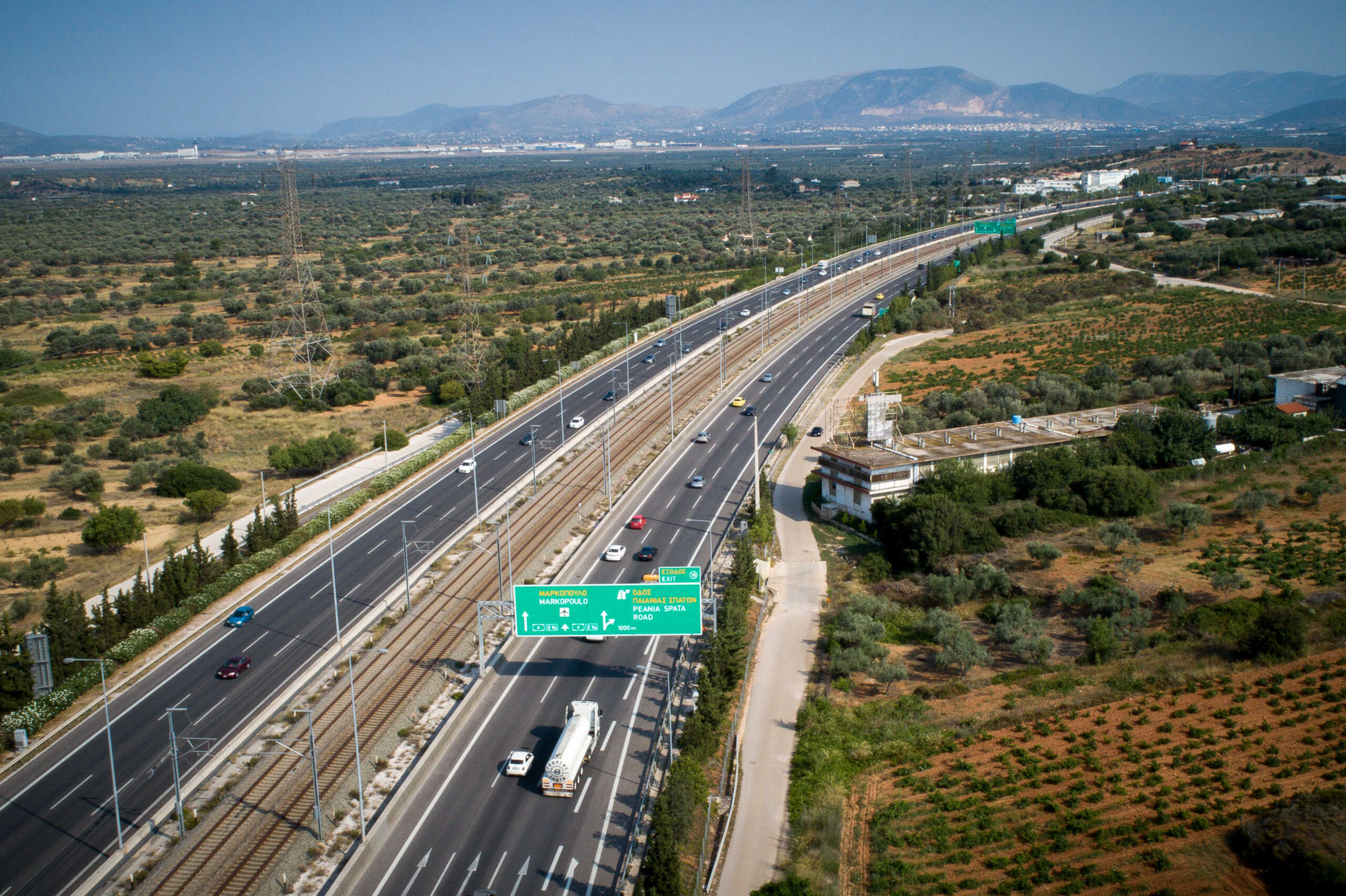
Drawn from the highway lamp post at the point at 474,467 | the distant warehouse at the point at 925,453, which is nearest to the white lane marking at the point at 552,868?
the highway lamp post at the point at 474,467

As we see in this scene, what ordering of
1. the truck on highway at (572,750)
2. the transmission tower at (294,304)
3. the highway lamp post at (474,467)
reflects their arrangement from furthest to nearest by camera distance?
the transmission tower at (294,304) < the highway lamp post at (474,467) < the truck on highway at (572,750)

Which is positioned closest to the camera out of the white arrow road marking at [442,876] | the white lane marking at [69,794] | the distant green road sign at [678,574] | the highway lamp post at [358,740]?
the white arrow road marking at [442,876]

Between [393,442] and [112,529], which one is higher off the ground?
[393,442]

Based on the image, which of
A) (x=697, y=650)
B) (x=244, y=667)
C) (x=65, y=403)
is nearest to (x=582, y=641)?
(x=697, y=650)

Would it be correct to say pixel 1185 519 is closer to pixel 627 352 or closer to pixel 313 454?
pixel 313 454

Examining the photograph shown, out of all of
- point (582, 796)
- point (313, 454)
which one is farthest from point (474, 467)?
point (582, 796)

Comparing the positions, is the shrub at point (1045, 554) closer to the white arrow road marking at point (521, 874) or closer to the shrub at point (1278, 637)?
the shrub at point (1278, 637)

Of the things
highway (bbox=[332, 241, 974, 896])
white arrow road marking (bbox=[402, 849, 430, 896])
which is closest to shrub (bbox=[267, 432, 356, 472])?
highway (bbox=[332, 241, 974, 896])
